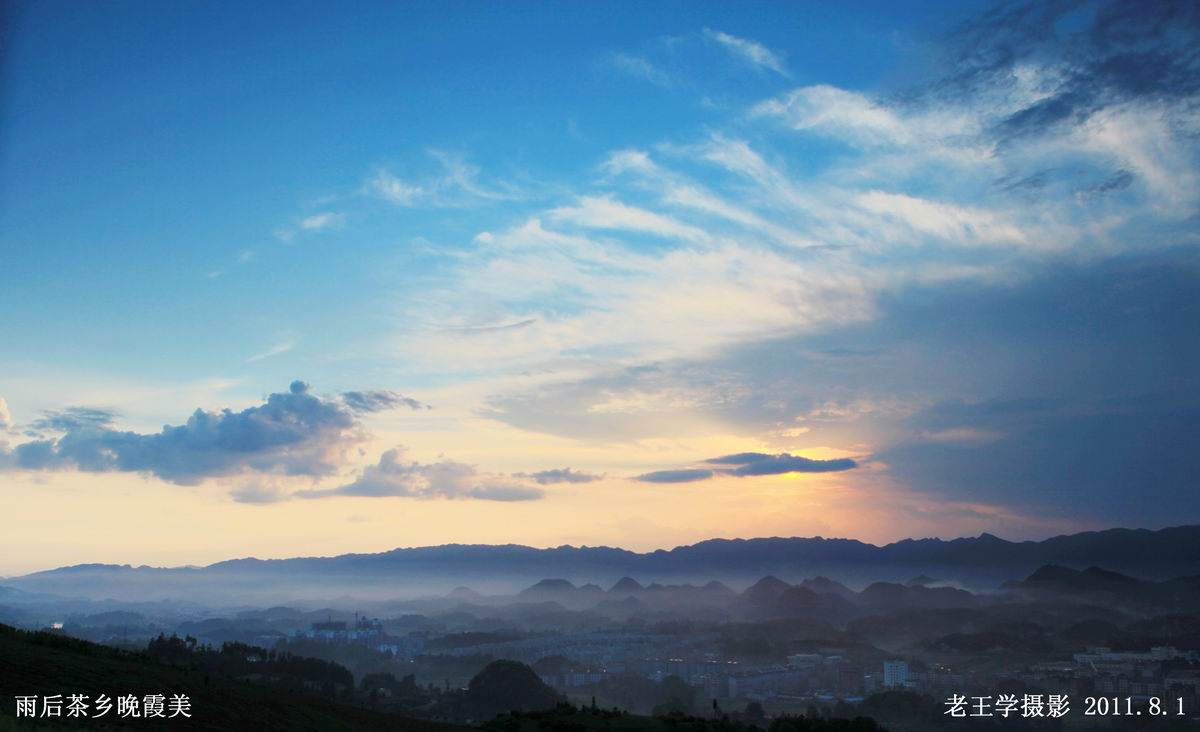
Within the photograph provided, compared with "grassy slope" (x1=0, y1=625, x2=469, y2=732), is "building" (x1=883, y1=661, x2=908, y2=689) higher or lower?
lower

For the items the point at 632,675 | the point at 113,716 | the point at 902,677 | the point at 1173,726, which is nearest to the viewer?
the point at 113,716

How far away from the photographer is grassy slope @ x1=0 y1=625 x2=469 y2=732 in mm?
24250

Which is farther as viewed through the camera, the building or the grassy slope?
the building

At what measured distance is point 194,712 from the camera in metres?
25.8

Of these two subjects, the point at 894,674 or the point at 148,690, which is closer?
the point at 148,690

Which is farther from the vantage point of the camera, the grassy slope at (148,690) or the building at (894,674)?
the building at (894,674)

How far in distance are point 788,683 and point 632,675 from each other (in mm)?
19021

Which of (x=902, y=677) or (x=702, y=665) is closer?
(x=902, y=677)

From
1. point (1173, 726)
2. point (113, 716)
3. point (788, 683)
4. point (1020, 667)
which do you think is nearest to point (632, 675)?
point (788, 683)

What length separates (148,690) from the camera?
27250mm

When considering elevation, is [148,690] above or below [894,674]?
above

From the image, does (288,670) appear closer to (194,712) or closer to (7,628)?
(7,628)

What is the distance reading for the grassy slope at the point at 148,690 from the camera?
24.2m

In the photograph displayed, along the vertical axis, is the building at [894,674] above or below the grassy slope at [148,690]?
below
